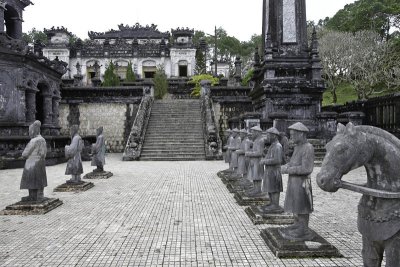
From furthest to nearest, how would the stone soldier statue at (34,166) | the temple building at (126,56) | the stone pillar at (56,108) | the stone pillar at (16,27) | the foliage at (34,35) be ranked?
the foliage at (34,35), the temple building at (126,56), the stone pillar at (56,108), the stone pillar at (16,27), the stone soldier statue at (34,166)

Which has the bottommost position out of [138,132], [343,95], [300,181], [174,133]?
[300,181]

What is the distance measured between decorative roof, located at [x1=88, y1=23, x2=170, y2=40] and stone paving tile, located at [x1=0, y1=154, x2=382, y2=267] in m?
46.6

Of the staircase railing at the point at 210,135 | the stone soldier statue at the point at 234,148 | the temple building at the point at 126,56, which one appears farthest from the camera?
the temple building at the point at 126,56

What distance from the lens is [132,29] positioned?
55.7m

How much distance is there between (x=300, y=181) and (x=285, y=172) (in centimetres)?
27

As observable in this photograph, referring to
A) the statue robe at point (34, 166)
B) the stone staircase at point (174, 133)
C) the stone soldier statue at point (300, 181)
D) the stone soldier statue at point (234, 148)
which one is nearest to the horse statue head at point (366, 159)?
the stone soldier statue at point (300, 181)

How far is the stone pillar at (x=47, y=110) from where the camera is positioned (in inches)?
816

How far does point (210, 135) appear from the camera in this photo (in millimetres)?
18703

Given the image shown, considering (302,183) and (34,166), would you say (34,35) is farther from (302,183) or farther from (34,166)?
(302,183)

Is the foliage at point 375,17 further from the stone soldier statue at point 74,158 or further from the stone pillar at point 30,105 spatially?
the stone soldier statue at point 74,158

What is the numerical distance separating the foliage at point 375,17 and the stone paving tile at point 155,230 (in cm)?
3339

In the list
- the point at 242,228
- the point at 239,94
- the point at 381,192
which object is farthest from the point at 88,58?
the point at 381,192

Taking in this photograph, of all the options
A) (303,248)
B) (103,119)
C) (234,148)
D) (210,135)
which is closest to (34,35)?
(103,119)

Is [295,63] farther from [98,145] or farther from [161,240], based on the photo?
[161,240]
